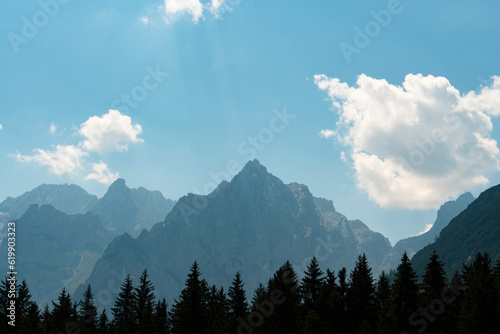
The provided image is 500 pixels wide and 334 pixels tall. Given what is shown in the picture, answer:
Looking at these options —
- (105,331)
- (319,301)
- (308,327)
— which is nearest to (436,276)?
(319,301)

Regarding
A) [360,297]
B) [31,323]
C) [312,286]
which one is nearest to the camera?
[360,297]

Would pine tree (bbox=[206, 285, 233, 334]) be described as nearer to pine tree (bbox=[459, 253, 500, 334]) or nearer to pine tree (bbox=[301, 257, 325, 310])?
pine tree (bbox=[301, 257, 325, 310])

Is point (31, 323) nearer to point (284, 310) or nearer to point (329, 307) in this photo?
point (284, 310)

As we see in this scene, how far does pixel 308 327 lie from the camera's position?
126 ft

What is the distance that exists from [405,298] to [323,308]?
9164 mm

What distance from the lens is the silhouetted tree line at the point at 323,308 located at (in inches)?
1492

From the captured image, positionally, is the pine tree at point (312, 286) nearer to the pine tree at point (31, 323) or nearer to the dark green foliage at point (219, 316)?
the dark green foliage at point (219, 316)

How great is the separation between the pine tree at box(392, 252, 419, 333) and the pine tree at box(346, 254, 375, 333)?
362 inches

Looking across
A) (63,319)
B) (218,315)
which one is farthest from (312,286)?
(63,319)

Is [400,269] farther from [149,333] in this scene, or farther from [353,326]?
[149,333]

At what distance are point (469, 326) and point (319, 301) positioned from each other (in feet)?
54.4

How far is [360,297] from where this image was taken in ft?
184

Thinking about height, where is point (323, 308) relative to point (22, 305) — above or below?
below

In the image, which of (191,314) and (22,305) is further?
(22,305)
